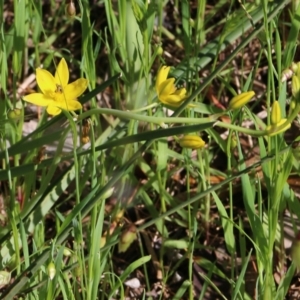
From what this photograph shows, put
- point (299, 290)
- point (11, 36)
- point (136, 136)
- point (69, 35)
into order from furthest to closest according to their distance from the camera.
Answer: point (69, 35), point (11, 36), point (299, 290), point (136, 136)

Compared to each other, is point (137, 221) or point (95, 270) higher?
point (95, 270)

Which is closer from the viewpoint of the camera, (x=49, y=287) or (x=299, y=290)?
(x=49, y=287)

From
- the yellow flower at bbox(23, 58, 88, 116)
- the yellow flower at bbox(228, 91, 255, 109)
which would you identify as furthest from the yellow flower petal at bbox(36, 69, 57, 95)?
the yellow flower at bbox(228, 91, 255, 109)

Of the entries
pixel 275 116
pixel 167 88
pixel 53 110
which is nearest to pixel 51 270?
pixel 53 110

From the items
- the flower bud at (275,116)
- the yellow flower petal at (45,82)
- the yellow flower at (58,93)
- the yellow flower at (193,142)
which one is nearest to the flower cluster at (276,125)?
the flower bud at (275,116)

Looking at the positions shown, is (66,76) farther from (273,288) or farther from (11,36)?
(273,288)

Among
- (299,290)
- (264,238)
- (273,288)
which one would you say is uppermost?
(264,238)

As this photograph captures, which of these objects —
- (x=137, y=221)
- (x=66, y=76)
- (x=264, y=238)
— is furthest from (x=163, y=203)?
(x=66, y=76)

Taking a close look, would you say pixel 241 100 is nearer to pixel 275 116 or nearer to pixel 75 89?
pixel 275 116

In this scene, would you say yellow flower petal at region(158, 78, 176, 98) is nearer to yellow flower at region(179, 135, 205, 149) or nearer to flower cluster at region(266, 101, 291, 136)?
yellow flower at region(179, 135, 205, 149)
